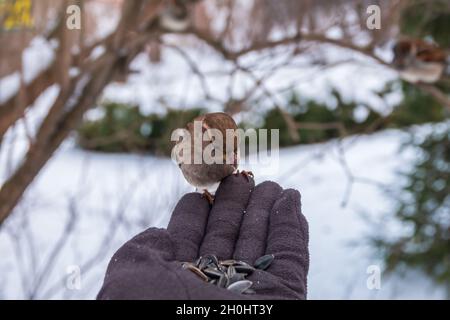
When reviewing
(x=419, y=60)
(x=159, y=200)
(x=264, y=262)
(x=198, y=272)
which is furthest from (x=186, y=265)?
(x=419, y=60)

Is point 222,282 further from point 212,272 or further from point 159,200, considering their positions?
point 159,200

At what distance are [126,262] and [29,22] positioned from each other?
1.57 metres

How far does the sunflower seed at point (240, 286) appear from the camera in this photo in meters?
0.75

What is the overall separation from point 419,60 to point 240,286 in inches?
111

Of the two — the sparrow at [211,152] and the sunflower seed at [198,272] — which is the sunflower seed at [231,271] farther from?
the sparrow at [211,152]

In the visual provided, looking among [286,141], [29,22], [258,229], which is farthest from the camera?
[286,141]

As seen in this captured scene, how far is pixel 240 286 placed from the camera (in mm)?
760

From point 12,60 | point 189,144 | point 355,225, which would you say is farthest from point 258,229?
point 355,225

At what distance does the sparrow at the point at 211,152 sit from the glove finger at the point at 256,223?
0.06m

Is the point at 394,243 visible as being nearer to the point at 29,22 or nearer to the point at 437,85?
the point at 437,85

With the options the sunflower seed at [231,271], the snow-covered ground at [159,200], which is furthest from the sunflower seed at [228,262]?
the snow-covered ground at [159,200]

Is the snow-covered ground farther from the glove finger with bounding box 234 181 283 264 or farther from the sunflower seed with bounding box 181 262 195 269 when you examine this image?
the sunflower seed with bounding box 181 262 195 269

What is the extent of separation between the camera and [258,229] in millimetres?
916

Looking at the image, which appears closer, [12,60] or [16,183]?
[16,183]
